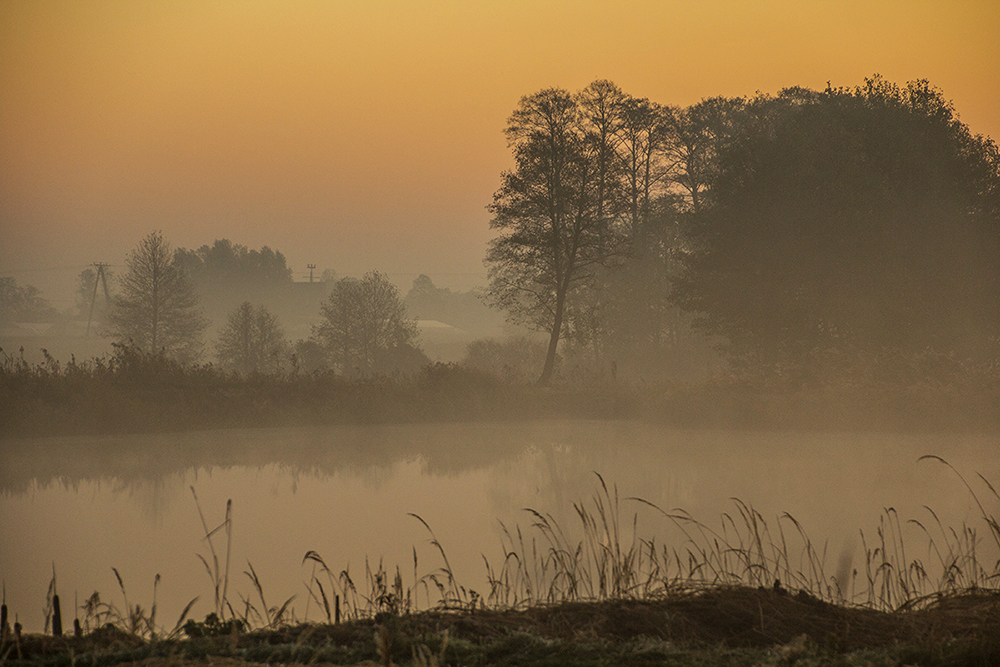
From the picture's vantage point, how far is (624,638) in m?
4.65

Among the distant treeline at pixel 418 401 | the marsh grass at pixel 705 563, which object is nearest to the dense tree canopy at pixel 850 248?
the distant treeline at pixel 418 401

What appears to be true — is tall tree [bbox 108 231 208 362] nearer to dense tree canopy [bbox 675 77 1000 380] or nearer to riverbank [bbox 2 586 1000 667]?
dense tree canopy [bbox 675 77 1000 380]

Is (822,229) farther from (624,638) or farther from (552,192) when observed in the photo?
(624,638)

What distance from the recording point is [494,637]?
460 centimetres

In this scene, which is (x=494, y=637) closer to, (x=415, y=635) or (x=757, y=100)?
(x=415, y=635)

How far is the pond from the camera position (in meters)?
8.83

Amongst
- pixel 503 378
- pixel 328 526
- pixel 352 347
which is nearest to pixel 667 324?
pixel 503 378

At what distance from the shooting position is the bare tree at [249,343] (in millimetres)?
41362

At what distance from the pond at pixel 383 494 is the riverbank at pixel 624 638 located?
51 centimetres

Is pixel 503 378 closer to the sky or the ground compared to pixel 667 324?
closer to the ground

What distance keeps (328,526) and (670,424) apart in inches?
541

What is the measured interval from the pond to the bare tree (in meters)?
20.6

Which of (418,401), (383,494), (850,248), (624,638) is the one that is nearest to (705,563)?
(624,638)

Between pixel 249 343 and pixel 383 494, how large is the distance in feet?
103
